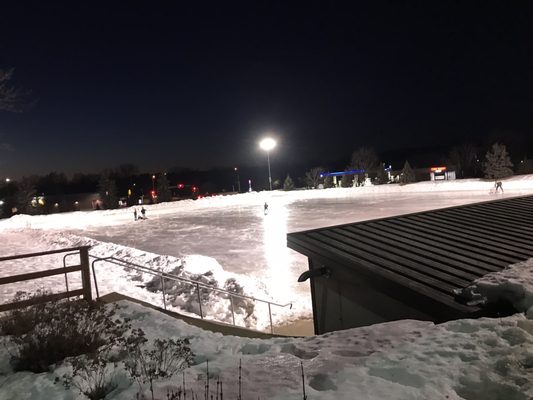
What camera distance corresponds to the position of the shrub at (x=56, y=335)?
4727 millimetres

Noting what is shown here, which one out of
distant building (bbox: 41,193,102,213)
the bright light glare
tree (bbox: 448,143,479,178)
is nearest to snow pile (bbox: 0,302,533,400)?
the bright light glare

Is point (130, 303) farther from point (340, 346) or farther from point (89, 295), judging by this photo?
point (340, 346)

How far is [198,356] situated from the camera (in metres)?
4.79

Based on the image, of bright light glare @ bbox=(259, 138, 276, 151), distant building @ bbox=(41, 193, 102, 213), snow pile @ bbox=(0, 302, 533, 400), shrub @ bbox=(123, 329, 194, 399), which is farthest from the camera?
distant building @ bbox=(41, 193, 102, 213)

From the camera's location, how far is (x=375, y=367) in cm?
369

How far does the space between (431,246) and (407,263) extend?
3.99ft

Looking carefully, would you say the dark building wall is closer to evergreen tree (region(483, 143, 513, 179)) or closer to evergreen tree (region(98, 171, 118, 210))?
evergreen tree (region(483, 143, 513, 179))

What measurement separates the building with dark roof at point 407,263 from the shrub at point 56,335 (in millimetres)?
3956

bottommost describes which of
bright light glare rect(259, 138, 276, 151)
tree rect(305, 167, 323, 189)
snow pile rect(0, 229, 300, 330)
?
snow pile rect(0, 229, 300, 330)

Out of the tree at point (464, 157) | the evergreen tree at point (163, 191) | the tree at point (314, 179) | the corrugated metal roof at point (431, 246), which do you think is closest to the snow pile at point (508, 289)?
the corrugated metal roof at point (431, 246)

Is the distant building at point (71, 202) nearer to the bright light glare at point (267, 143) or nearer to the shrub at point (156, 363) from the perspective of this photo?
the bright light glare at point (267, 143)

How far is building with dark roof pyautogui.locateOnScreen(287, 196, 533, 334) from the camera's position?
5.82 m

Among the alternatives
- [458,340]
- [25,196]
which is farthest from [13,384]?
[25,196]

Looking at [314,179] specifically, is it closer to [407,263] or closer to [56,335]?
[407,263]
